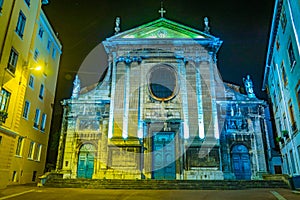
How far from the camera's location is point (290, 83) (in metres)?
15.8

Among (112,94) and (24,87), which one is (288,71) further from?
(24,87)

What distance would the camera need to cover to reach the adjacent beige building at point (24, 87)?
12492 millimetres

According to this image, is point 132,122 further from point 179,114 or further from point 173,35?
point 173,35

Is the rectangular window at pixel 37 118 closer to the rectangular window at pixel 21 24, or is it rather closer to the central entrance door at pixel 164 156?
the rectangular window at pixel 21 24

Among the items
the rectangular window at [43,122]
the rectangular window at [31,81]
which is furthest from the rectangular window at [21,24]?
the rectangular window at [43,122]

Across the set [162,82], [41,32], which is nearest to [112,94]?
[162,82]

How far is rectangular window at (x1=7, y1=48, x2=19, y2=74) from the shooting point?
12.9 meters

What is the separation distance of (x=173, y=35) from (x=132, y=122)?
27.8ft

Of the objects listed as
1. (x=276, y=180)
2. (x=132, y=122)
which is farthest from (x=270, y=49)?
(x=132, y=122)

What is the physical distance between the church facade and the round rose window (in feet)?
0.26

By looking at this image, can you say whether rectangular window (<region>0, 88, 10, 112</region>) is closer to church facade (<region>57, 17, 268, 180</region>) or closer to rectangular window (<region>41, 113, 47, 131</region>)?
church facade (<region>57, 17, 268, 180</region>)

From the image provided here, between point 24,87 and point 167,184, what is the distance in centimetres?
973

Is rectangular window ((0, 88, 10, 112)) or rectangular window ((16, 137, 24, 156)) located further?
rectangular window ((16, 137, 24, 156))

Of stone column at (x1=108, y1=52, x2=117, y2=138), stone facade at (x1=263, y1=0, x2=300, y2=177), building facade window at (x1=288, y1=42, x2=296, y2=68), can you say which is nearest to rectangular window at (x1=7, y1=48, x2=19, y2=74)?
stone column at (x1=108, y1=52, x2=117, y2=138)
